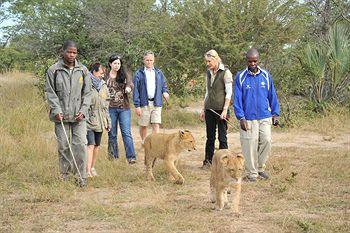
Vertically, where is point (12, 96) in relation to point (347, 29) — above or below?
below


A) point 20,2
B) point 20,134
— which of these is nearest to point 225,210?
point 20,134

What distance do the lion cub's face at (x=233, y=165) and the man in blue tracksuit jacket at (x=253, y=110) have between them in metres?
1.61

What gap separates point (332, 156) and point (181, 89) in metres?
6.88

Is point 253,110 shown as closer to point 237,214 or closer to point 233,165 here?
point 233,165

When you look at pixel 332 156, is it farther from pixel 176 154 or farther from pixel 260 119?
pixel 176 154

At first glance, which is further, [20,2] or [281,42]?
[20,2]

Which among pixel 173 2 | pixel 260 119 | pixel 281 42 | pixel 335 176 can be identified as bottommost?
pixel 335 176

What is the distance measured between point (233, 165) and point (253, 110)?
1807 millimetres

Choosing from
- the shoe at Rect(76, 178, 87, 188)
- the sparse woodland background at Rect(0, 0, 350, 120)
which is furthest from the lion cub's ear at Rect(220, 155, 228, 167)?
the sparse woodland background at Rect(0, 0, 350, 120)

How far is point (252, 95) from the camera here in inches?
286

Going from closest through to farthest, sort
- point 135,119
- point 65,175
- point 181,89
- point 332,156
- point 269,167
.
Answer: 1. point 65,175
2. point 269,167
3. point 332,156
4. point 135,119
5. point 181,89

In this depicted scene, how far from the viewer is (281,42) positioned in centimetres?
1415

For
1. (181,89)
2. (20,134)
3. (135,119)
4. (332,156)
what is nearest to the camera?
(332,156)

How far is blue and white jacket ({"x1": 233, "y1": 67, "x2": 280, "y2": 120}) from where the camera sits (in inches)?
286
